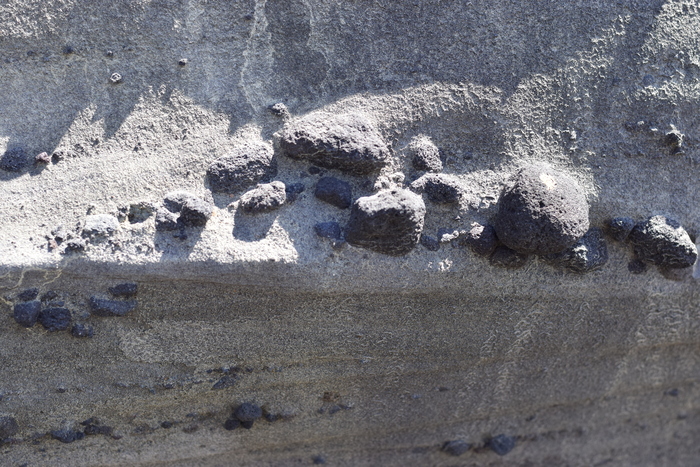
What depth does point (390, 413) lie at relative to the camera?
4.99ft

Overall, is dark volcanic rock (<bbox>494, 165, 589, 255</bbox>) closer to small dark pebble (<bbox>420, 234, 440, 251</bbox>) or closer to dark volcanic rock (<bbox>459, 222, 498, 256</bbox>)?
dark volcanic rock (<bbox>459, 222, 498, 256</bbox>)

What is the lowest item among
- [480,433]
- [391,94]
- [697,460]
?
[697,460]

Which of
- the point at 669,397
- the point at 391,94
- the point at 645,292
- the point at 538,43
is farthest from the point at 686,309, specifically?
the point at 391,94

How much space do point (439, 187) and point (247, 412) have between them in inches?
26.3

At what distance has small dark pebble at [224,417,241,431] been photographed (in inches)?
56.5

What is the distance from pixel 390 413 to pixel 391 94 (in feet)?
2.51

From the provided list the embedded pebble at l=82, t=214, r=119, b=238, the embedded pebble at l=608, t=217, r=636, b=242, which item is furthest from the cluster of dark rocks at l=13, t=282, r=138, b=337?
the embedded pebble at l=608, t=217, r=636, b=242

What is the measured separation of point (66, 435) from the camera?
1.35 metres

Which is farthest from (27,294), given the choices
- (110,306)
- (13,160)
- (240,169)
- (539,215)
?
(539,215)

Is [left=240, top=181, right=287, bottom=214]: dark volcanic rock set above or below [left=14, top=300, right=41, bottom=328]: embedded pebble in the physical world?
above

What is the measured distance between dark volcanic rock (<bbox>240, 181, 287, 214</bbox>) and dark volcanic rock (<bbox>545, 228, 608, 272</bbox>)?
0.57 m

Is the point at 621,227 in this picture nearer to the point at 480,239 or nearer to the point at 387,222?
the point at 480,239

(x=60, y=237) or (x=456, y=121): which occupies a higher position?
(x=456, y=121)

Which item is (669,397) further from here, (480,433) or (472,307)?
(472,307)
